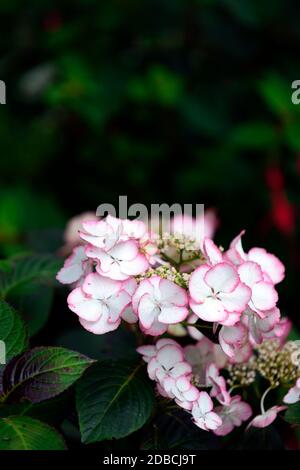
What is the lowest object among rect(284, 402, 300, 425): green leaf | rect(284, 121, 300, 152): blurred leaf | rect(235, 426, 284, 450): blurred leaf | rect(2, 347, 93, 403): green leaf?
rect(235, 426, 284, 450): blurred leaf

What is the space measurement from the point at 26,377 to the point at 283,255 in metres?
1.20

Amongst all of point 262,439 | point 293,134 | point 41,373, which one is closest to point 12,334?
point 41,373

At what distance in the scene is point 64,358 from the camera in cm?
77

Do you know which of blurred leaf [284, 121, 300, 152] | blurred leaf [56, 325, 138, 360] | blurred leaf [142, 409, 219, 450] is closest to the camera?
blurred leaf [142, 409, 219, 450]

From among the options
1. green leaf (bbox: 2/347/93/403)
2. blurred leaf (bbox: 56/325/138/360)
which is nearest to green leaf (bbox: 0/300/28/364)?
green leaf (bbox: 2/347/93/403)

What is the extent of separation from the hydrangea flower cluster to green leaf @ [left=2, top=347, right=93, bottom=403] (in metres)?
0.05

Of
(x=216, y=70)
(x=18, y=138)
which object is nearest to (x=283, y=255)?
(x=216, y=70)

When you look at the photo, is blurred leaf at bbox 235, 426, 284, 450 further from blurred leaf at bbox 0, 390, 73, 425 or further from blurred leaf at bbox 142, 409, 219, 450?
blurred leaf at bbox 0, 390, 73, 425

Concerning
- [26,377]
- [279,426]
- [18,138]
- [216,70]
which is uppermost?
[216,70]

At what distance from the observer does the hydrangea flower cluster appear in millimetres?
733

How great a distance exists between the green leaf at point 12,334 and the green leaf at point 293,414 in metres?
0.31

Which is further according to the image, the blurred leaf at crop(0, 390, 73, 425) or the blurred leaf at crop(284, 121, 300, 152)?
the blurred leaf at crop(284, 121, 300, 152)
